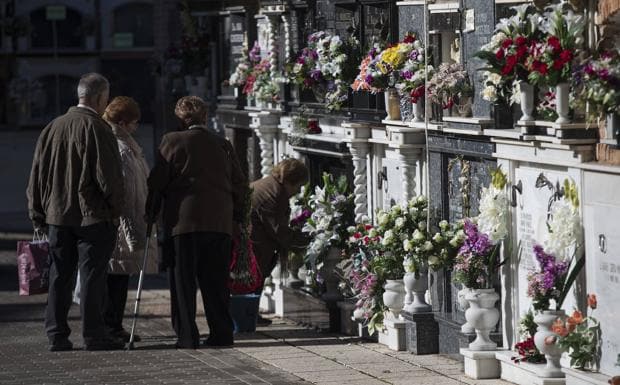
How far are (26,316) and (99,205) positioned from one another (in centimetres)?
292

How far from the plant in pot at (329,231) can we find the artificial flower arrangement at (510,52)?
3373 millimetres

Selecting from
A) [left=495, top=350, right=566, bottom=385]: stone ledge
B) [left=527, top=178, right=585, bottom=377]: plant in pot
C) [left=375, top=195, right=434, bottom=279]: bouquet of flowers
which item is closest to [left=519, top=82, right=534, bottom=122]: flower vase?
[left=527, top=178, right=585, bottom=377]: plant in pot

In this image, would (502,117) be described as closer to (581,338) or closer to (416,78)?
(416,78)

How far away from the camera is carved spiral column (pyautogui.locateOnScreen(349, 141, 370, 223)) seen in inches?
525

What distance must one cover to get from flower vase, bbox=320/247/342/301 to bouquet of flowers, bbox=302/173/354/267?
0.06 m

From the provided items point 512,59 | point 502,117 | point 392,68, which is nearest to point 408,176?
point 392,68

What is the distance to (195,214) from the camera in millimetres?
12281

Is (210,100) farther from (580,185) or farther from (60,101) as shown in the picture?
(60,101)

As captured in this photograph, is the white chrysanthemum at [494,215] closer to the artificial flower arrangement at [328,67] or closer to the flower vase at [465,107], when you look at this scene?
the flower vase at [465,107]

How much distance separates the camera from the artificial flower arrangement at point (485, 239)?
35.5 ft

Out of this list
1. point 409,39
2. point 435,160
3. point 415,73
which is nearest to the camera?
point 435,160

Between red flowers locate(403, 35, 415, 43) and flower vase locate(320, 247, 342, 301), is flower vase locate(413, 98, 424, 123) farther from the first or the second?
flower vase locate(320, 247, 342, 301)

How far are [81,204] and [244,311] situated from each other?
1.96 meters

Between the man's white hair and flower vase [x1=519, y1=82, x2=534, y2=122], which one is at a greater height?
the man's white hair
